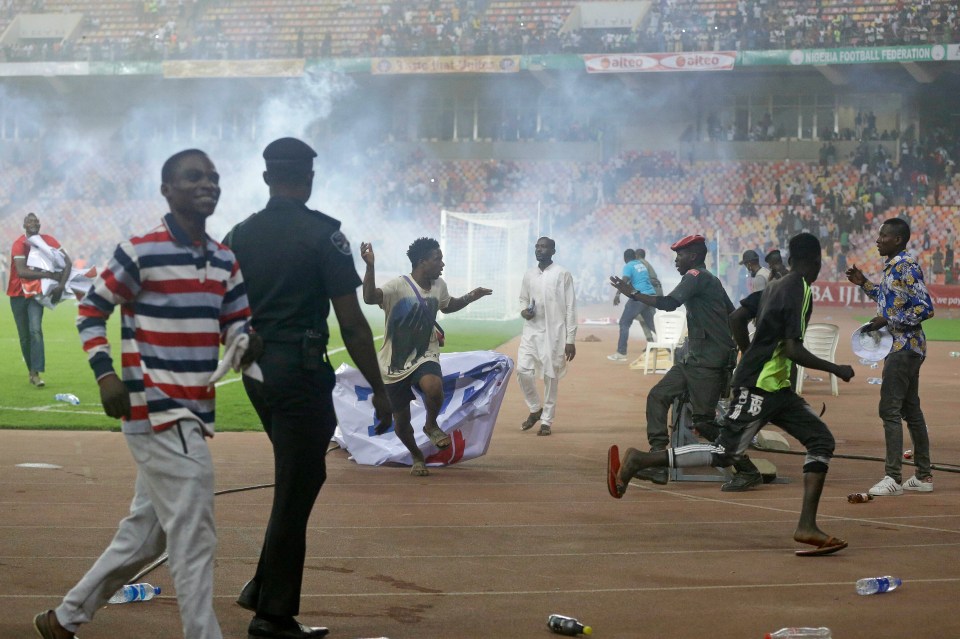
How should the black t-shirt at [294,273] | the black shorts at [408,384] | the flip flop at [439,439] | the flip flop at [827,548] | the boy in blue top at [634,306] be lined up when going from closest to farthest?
the black t-shirt at [294,273] < the flip flop at [827,548] < the black shorts at [408,384] < the flip flop at [439,439] < the boy in blue top at [634,306]

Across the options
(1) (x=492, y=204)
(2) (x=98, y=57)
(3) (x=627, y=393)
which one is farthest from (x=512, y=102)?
(3) (x=627, y=393)

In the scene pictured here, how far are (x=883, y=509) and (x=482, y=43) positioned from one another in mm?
38399

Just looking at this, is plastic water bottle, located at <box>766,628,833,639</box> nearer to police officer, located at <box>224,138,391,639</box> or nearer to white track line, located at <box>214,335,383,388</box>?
police officer, located at <box>224,138,391,639</box>

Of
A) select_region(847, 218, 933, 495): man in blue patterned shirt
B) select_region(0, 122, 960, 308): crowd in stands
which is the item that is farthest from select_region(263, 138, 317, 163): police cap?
select_region(0, 122, 960, 308): crowd in stands

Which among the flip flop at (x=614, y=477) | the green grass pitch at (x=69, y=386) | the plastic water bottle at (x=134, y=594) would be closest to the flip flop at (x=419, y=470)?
the flip flop at (x=614, y=477)

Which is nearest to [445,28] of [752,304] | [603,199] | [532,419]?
[603,199]

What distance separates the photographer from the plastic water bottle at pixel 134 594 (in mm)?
5402

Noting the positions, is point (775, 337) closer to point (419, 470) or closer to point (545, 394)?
point (419, 470)

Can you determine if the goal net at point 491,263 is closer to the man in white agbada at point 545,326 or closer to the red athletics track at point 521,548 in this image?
the man in white agbada at point 545,326

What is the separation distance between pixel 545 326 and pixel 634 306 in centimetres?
815

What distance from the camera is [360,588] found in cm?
575

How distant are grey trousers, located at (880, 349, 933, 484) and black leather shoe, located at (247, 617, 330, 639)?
5.05 m

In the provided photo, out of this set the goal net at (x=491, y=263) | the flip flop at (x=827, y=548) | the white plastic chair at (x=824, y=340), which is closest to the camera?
the flip flop at (x=827, y=548)

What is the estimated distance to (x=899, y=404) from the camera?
338 inches
